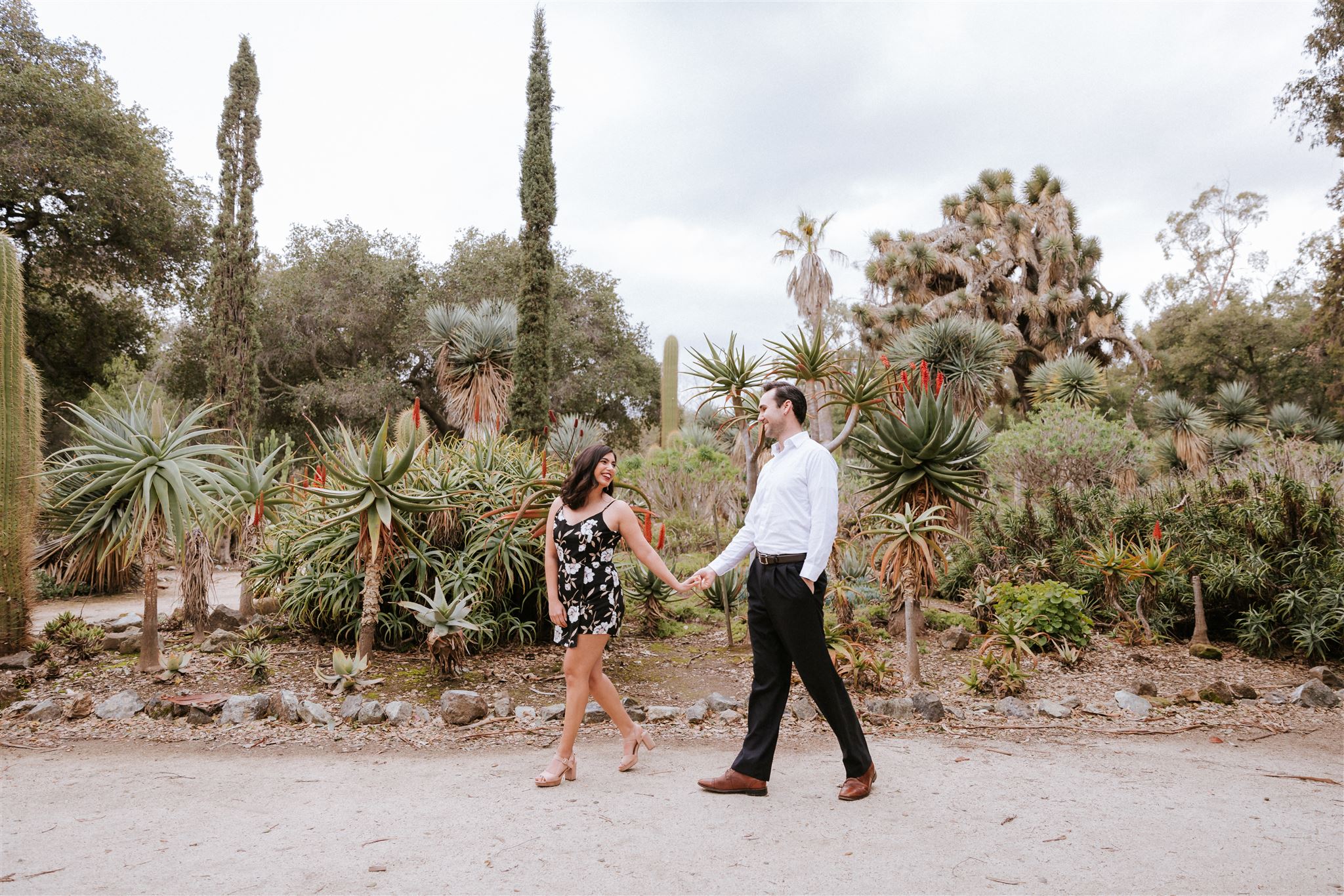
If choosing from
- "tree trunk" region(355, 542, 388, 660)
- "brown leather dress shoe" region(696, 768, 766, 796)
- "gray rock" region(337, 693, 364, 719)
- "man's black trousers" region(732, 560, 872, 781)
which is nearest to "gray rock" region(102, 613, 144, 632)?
"tree trunk" region(355, 542, 388, 660)

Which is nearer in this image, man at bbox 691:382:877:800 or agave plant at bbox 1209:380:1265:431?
man at bbox 691:382:877:800

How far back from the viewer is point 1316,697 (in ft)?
17.0

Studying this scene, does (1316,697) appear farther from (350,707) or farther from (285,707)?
(285,707)

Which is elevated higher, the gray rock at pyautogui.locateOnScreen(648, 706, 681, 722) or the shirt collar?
the shirt collar

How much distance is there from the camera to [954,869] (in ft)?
9.12

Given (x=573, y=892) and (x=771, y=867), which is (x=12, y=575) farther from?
(x=771, y=867)

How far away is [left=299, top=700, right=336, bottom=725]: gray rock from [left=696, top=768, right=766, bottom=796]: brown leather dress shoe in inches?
103

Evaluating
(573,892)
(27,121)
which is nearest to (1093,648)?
(573,892)

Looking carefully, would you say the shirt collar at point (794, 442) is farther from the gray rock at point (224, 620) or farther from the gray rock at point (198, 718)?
the gray rock at point (224, 620)

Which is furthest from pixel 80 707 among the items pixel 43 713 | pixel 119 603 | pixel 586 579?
pixel 119 603


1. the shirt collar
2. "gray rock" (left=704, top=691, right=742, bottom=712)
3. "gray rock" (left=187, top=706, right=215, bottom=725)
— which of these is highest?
the shirt collar

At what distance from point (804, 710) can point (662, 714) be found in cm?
91

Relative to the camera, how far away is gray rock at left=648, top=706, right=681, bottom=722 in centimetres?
490

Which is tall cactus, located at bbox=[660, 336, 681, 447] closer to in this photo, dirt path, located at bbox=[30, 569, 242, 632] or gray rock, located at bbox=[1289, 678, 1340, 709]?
dirt path, located at bbox=[30, 569, 242, 632]
